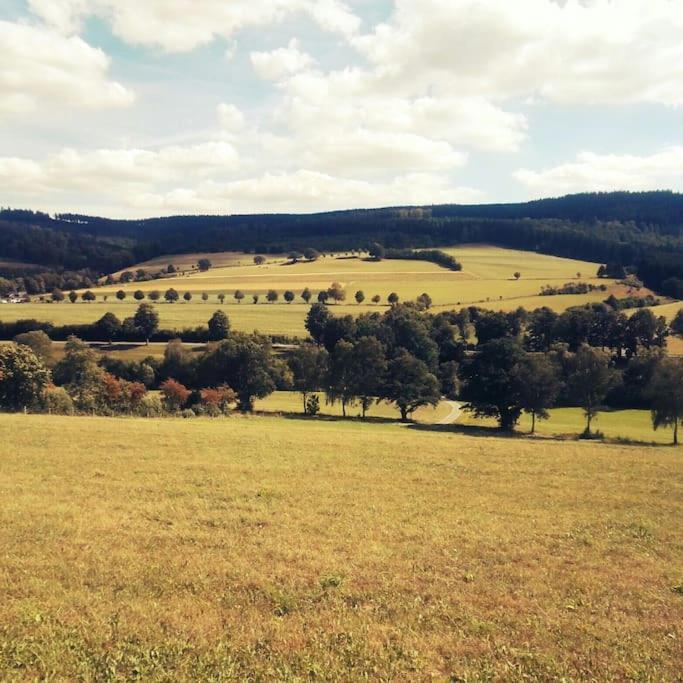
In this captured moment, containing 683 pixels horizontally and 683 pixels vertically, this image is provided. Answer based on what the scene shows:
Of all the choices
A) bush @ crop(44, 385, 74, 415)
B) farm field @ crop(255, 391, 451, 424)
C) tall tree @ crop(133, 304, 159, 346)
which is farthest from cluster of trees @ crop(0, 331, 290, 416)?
tall tree @ crop(133, 304, 159, 346)

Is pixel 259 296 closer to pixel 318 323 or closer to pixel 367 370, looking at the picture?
pixel 318 323

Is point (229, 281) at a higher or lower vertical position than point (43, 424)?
higher

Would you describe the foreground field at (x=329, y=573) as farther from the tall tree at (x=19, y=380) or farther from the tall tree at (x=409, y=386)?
the tall tree at (x=409, y=386)

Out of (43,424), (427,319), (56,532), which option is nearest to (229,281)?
(427,319)

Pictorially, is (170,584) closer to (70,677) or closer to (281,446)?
(70,677)

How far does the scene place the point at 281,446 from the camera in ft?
124

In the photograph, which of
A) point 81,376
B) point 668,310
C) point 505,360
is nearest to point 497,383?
point 505,360

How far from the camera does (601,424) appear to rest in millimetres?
77875

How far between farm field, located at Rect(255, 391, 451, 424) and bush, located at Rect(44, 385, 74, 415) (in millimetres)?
25283

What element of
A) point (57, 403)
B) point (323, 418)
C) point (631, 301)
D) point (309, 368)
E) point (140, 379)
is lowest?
point (323, 418)

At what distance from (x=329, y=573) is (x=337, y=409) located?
236ft

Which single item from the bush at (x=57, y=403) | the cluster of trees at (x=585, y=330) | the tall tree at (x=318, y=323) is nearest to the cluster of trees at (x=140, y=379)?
the bush at (x=57, y=403)

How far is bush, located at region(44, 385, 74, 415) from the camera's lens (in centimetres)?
6116

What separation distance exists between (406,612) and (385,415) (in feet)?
232
